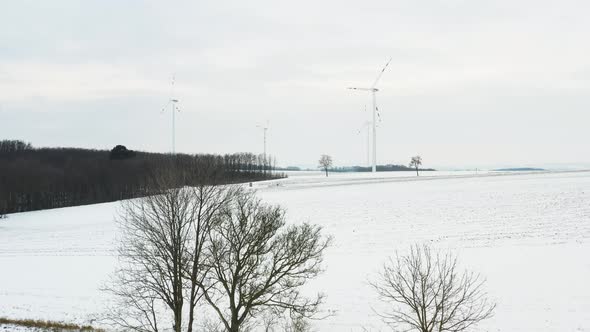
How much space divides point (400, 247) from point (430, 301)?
2066 cm

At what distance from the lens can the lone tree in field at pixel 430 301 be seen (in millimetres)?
18812

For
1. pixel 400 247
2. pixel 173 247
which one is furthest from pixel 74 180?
pixel 173 247

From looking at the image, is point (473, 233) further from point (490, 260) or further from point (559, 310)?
point (559, 310)

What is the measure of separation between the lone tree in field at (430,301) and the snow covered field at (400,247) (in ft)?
3.57

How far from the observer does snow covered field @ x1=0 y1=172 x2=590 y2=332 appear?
93.3 feet

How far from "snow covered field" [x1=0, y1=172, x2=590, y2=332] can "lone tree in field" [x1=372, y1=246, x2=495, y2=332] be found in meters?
1.09

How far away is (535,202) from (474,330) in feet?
121

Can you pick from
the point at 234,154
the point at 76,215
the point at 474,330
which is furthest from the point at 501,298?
the point at 234,154

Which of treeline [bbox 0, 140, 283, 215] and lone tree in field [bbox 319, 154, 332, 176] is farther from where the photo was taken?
lone tree in field [bbox 319, 154, 332, 176]

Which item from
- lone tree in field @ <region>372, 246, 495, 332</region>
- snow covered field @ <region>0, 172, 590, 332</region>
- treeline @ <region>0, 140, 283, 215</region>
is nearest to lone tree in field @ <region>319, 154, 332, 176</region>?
treeline @ <region>0, 140, 283, 215</region>

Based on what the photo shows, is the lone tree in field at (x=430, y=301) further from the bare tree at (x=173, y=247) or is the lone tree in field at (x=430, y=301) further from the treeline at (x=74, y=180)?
the treeline at (x=74, y=180)

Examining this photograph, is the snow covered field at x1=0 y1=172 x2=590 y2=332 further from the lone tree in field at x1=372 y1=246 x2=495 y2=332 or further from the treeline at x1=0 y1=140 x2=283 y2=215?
the treeline at x1=0 y1=140 x2=283 y2=215

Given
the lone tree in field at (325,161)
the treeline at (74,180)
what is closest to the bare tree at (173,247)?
the treeline at (74,180)

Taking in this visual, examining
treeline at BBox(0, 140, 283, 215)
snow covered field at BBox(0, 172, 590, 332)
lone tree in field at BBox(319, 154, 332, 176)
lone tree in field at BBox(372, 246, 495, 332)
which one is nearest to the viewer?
lone tree in field at BBox(372, 246, 495, 332)
